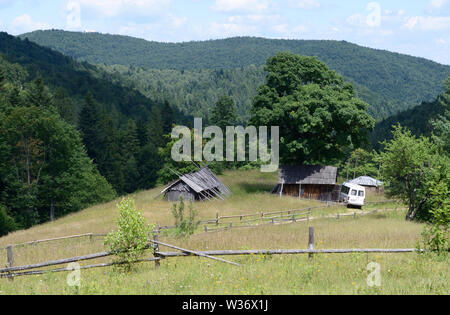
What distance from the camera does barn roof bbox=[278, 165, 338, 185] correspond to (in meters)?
42.4

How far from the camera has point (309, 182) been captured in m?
42.4

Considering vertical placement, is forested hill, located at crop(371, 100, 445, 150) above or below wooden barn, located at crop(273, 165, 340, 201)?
above

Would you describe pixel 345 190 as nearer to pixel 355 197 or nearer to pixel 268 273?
pixel 355 197

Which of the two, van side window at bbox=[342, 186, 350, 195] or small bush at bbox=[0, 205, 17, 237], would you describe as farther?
van side window at bbox=[342, 186, 350, 195]

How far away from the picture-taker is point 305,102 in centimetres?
3975

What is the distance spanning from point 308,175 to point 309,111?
6647 millimetres

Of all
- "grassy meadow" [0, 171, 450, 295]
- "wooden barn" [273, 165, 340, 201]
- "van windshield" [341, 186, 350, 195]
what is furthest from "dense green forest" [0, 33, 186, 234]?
"van windshield" [341, 186, 350, 195]

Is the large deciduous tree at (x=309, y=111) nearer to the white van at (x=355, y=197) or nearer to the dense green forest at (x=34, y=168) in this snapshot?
the white van at (x=355, y=197)

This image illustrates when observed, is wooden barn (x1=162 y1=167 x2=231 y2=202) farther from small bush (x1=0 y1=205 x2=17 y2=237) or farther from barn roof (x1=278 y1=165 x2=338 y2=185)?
small bush (x1=0 y1=205 x2=17 y2=237)

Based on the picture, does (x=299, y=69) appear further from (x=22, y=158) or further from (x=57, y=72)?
(x=57, y=72)

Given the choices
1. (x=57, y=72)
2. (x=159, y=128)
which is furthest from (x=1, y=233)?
(x=57, y=72)

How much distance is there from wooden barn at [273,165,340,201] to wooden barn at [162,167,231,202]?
584cm

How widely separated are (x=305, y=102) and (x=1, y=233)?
30.8m
